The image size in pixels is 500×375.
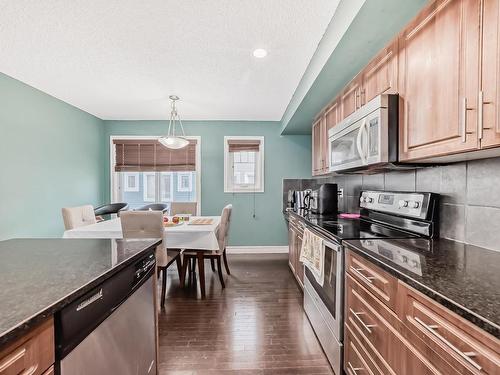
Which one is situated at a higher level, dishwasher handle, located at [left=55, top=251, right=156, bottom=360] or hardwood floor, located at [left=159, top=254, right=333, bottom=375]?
dishwasher handle, located at [left=55, top=251, right=156, bottom=360]

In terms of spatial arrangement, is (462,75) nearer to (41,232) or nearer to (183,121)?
(183,121)

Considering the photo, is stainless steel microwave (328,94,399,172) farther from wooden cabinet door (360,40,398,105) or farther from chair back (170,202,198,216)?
chair back (170,202,198,216)

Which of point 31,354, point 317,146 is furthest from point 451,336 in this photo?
point 317,146

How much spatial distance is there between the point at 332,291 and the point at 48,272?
5.12 ft

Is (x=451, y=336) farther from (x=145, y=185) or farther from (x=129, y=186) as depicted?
(x=129, y=186)

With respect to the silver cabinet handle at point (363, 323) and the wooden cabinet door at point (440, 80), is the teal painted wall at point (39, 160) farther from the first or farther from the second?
the wooden cabinet door at point (440, 80)

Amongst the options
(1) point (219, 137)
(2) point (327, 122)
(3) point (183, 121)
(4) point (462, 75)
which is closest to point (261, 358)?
(4) point (462, 75)

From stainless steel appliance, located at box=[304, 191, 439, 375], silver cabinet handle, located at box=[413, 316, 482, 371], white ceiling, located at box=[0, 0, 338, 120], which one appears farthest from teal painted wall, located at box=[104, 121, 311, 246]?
silver cabinet handle, located at box=[413, 316, 482, 371]

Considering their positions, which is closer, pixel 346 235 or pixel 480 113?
pixel 480 113

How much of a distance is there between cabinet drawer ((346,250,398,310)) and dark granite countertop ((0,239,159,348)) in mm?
1128

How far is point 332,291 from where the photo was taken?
5.43 feet

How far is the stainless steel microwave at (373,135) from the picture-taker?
1491 millimetres

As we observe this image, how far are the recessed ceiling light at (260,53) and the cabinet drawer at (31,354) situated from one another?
2279 mm

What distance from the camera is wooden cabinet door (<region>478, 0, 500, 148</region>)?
885 mm
